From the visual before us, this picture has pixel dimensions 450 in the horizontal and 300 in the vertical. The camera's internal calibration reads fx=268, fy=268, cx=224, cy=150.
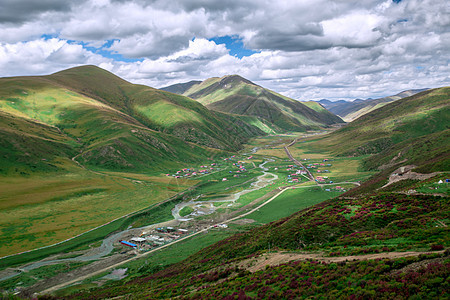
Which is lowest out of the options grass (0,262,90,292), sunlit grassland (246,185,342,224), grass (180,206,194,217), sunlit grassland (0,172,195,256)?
sunlit grassland (246,185,342,224)

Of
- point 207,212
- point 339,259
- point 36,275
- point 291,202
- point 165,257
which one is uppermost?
point 339,259

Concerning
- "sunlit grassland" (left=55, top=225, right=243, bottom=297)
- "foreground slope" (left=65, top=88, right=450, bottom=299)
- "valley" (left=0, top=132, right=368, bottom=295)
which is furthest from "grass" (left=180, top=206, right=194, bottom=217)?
"foreground slope" (left=65, top=88, right=450, bottom=299)

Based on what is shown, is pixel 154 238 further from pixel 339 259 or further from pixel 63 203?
pixel 339 259

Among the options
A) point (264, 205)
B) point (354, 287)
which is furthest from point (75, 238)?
point (354, 287)

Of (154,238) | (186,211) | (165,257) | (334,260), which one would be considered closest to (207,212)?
(186,211)

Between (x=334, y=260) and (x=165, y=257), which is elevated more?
(x=334, y=260)

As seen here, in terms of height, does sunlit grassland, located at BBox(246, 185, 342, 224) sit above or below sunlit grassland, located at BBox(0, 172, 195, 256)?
below

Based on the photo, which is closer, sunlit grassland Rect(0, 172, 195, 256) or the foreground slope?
the foreground slope

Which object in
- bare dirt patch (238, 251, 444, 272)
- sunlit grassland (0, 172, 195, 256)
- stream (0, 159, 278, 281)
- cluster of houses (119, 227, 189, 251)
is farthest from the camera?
sunlit grassland (0, 172, 195, 256)

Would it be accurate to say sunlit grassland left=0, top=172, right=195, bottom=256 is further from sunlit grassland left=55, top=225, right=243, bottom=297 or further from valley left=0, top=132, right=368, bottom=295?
sunlit grassland left=55, top=225, right=243, bottom=297
